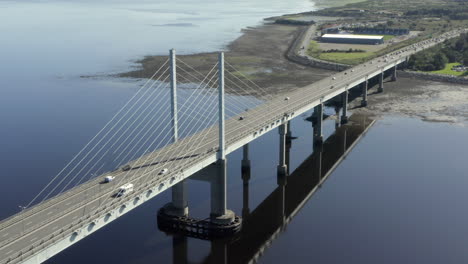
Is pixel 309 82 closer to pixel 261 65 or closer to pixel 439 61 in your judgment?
pixel 261 65

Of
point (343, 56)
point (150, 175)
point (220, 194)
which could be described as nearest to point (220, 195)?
point (220, 194)

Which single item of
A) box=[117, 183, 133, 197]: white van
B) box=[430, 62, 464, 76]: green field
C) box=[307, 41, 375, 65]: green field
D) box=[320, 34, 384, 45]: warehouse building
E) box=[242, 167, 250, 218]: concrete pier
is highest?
box=[320, 34, 384, 45]: warehouse building

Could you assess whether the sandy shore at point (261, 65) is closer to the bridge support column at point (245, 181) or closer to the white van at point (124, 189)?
the bridge support column at point (245, 181)

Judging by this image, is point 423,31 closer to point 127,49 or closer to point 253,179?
point 127,49

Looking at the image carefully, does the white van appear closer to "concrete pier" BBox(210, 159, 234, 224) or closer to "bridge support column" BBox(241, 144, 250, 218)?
"concrete pier" BBox(210, 159, 234, 224)

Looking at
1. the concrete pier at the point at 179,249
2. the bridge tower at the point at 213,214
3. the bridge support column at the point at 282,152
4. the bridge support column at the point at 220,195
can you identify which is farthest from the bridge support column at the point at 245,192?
the concrete pier at the point at 179,249

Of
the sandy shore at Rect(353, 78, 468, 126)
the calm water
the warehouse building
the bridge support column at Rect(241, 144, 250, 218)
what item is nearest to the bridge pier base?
the calm water

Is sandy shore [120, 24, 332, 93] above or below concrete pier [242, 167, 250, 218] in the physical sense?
above
